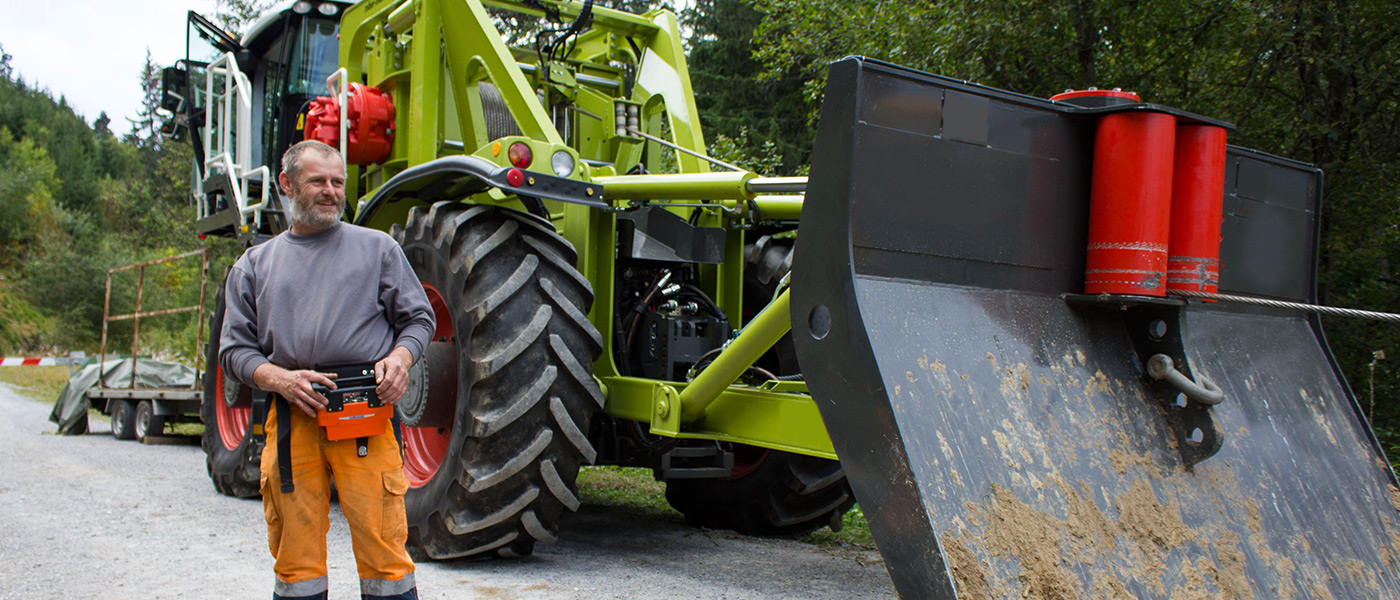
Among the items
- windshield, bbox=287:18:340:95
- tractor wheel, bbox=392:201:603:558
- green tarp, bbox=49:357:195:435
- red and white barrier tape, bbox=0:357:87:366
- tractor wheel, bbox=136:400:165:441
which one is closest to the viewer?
tractor wheel, bbox=392:201:603:558

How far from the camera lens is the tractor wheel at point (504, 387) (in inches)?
160

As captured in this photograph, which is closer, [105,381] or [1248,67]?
[1248,67]

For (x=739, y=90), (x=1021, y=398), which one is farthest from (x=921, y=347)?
(x=739, y=90)

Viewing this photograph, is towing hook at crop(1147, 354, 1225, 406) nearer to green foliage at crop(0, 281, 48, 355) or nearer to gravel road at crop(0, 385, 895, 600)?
gravel road at crop(0, 385, 895, 600)

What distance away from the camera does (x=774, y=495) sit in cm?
528

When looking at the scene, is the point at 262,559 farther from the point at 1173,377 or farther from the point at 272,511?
the point at 1173,377

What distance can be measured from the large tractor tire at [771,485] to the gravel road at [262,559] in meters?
0.13

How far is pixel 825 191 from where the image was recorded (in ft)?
7.57

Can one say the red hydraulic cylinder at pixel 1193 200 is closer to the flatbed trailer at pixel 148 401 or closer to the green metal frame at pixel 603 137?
the green metal frame at pixel 603 137

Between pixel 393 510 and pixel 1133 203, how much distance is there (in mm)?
2131

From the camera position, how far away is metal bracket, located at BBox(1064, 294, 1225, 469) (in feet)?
8.23

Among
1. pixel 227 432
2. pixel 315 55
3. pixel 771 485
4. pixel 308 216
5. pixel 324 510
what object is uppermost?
pixel 315 55

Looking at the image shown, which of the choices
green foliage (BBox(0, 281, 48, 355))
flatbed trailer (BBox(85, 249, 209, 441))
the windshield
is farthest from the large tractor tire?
green foliage (BBox(0, 281, 48, 355))

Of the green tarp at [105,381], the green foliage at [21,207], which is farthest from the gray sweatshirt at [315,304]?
the green foliage at [21,207]
